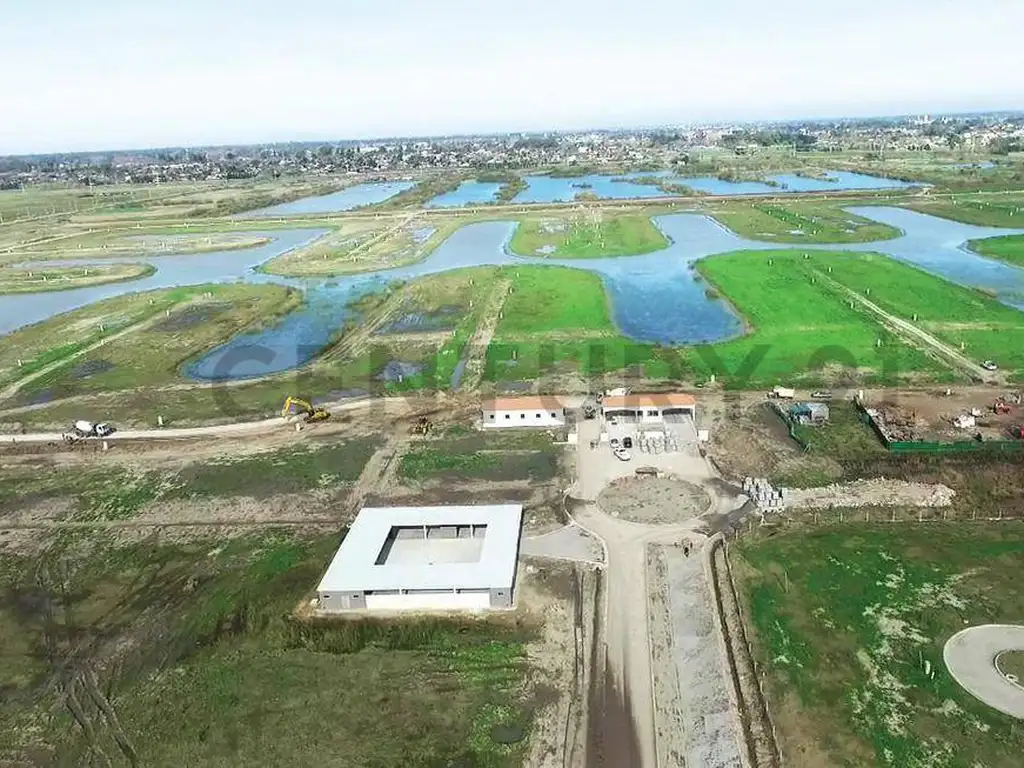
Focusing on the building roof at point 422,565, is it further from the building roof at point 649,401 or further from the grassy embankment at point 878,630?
the building roof at point 649,401

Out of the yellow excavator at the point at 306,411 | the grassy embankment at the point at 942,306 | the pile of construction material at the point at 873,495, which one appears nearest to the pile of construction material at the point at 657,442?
the pile of construction material at the point at 873,495

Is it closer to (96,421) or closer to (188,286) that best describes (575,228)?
(188,286)

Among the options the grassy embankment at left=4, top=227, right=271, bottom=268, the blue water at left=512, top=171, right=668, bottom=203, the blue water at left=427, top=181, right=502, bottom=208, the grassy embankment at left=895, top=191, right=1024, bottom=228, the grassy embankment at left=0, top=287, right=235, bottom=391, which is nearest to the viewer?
the grassy embankment at left=0, top=287, right=235, bottom=391

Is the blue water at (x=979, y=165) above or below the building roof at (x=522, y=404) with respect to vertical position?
above

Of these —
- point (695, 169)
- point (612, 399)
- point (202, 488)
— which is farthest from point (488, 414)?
point (695, 169)

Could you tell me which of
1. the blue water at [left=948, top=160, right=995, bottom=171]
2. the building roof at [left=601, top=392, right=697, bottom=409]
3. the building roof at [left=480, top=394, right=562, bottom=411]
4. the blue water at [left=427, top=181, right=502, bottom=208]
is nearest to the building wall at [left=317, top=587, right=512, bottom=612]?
the building roof at [left=480, top=394, right=562, bottom=411]

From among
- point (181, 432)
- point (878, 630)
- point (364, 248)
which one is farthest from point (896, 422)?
point (364, 248)

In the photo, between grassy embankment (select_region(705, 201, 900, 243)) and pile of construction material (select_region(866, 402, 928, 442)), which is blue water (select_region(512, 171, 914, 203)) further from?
pile of construction material (select_region(866, 402, 928, 442))
